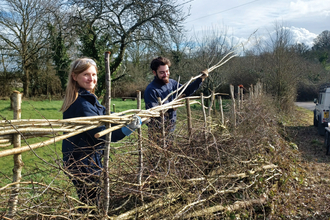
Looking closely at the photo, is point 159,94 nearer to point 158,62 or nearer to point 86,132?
point 158,62

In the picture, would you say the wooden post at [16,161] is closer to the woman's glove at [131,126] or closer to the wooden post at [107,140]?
the wooden post at [107,140]

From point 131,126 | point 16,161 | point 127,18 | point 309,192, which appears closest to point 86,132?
point 131,126

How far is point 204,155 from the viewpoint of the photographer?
3.26 m

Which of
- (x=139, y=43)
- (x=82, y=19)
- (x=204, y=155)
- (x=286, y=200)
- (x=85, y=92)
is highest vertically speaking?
(x=82, y=19)

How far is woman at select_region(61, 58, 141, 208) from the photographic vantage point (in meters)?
1.94

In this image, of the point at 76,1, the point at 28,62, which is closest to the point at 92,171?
the point at 76,1

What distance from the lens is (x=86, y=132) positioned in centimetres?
194

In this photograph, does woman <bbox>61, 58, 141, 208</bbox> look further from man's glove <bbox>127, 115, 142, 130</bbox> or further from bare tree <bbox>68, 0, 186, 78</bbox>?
bare tree <bbox>68, 0, 186, 78</bbox>

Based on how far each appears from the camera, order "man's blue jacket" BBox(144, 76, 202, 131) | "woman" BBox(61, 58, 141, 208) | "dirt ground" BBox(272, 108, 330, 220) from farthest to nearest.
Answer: "dirt ground" BBox(272, 108, 330, 220) < "man's blue jacket" BBox(144, 76, 202, 131) < "woman" BBox(61, 58, 141, 208)

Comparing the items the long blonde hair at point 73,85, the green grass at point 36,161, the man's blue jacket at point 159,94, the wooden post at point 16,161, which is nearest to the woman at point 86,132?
the long blonde hair at point 73,85

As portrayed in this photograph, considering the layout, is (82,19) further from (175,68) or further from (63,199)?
(63,199)

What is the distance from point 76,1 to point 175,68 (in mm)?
8008

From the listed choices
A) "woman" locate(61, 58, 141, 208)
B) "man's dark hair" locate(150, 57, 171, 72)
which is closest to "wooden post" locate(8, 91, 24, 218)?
"woman" locate(61, 58, 141, 208)

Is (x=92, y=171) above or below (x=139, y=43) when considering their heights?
below
